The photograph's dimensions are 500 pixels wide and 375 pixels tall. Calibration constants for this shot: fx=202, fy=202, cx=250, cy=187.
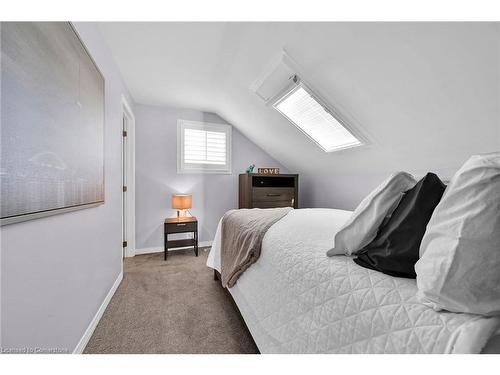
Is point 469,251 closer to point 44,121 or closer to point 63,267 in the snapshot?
point 44,121

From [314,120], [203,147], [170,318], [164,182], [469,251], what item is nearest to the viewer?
[469,251]

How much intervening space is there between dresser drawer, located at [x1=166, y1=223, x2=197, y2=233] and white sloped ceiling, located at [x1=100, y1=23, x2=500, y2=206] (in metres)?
1.85

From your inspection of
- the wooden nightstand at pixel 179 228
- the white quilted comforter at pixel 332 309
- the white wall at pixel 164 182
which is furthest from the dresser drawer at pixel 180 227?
the white quilted comforter at pixel 332 309

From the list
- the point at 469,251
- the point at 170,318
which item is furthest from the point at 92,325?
the point at 469,251

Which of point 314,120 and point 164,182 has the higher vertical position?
point 314,120

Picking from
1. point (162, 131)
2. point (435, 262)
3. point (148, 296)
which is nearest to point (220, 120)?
point (162, 131)

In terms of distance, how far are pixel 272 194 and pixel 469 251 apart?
2.84 metres

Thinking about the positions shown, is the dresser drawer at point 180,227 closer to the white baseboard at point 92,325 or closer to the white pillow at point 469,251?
the white baseboard at point 92,325

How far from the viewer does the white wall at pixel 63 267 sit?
75 centimetres

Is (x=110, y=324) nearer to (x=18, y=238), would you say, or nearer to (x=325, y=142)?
(x=18, y=238)

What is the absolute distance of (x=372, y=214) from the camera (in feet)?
2.82

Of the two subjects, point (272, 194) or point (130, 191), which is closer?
point (130, 191)

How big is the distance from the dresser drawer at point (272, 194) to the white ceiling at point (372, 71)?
1.09 metres

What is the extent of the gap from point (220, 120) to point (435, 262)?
3.48 m
